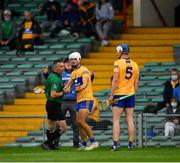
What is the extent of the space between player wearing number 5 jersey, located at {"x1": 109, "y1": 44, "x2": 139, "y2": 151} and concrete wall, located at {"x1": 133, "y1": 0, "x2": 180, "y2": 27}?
10.8 m

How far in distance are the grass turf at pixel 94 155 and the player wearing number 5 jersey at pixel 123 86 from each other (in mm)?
495

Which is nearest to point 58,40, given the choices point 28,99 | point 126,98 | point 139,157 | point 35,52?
point 35,52

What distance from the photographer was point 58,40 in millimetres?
33750

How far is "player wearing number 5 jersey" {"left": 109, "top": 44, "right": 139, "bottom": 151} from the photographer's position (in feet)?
76.8

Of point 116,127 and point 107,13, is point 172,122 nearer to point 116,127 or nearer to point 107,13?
point 116,127

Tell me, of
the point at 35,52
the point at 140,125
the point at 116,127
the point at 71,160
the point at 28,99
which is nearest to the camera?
the point at 71,160

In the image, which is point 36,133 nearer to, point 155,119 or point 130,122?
point 155,119

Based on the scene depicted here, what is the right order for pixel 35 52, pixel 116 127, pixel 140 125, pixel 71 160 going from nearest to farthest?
1. pixel 71 160
2. pixel 116 127
3. pixel 140 125
4. pixel 35 52

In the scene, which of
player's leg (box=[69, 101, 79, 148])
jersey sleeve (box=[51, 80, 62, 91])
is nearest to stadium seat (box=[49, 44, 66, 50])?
player's leg (box=[69, 101, 79, 148])

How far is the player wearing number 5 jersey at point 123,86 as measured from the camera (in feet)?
76.8

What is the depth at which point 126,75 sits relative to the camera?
2352 cm

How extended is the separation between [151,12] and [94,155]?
1304cm

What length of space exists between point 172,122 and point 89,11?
784cm

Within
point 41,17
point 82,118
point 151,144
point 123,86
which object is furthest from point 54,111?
point 41,17
